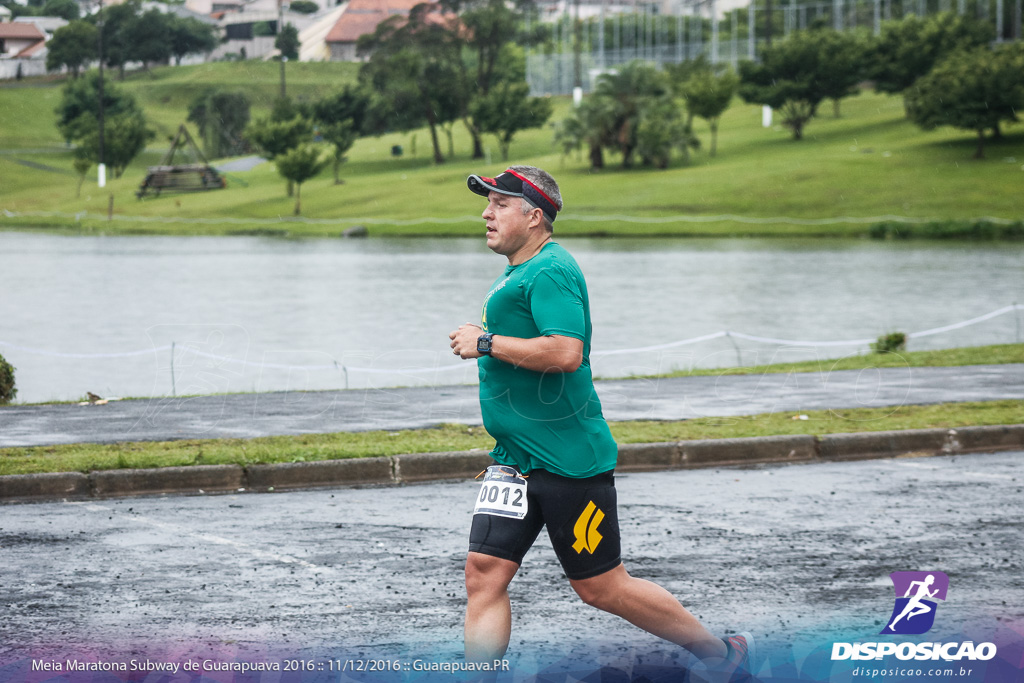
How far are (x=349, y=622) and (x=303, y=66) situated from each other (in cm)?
13671

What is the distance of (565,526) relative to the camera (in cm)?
395

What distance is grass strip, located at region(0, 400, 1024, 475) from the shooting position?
27.8 ft

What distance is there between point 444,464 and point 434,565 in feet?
8.49

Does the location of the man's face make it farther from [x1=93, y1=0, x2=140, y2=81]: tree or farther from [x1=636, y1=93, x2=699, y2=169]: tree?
[x1=93, y1=0, x2=140, y2=81]: tree

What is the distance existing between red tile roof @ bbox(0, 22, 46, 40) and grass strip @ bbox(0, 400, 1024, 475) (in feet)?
289

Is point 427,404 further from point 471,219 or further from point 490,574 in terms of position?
point 471,219

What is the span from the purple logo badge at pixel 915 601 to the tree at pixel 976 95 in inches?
2691

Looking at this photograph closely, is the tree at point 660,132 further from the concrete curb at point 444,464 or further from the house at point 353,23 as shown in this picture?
the house at point 353,23

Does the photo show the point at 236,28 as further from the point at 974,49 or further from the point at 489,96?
the point at 974,49

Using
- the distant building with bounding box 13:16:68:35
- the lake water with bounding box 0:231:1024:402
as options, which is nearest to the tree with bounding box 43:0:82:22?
the distant building with bounding box 13:16:68:35

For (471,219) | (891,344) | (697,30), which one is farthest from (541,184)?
(697,30)

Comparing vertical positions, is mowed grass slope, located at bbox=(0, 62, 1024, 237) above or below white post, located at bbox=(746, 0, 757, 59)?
below

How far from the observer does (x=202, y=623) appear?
16.7 ft

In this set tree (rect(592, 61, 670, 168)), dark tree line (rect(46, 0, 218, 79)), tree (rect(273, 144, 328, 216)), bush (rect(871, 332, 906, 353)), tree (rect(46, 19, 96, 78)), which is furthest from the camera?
dark tree line (rect(46, 0, 218, 79))
